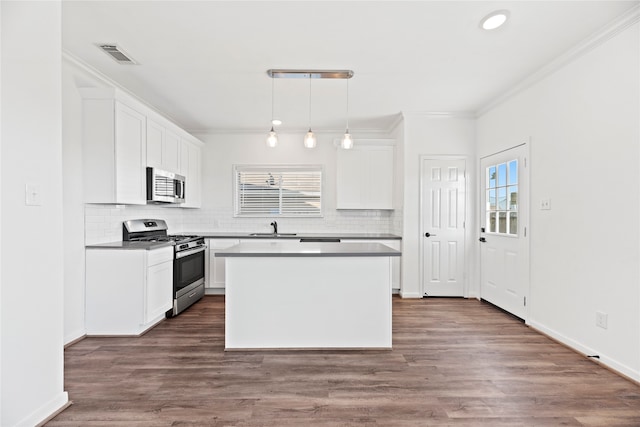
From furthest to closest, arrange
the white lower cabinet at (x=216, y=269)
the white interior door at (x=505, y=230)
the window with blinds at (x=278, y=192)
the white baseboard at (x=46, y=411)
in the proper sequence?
1. the window with blinds at (x=278, y=192)
2. the white lower cabinet at (x=216, y=269)
3. the white interior door at (x=505, y=230)
4. the white baseboard at (x=46, y=411)

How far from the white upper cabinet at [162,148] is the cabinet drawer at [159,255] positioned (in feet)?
3.36

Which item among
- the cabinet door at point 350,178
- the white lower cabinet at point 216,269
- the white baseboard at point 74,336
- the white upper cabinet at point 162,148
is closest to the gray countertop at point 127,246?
the white baseboard at point 74,336

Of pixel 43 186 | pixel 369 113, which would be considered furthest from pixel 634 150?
pixel 43 186

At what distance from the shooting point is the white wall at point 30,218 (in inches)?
67.0

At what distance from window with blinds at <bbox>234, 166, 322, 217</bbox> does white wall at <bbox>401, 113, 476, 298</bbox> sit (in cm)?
160

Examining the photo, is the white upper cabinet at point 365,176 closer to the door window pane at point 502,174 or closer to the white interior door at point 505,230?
the white interior door at point 505,230

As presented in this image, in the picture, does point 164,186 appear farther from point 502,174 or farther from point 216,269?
point 502,174

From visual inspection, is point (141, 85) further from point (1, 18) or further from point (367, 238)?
point (367, 238)

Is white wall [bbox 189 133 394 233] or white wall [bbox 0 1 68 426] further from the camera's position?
white wall [bbox 189 133 394 233]

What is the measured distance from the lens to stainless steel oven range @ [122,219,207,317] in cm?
398

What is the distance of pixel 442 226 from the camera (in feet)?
15.8

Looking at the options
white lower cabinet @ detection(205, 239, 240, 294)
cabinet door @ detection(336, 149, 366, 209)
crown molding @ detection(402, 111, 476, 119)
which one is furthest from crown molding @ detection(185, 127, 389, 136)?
white lower cabinet @ detection(205, 239, 240, 294)

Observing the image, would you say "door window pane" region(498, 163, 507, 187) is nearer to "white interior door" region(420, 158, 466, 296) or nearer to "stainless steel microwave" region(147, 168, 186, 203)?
"white interior door" region(420, 158, 466, 296)

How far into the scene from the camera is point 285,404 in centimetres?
212
